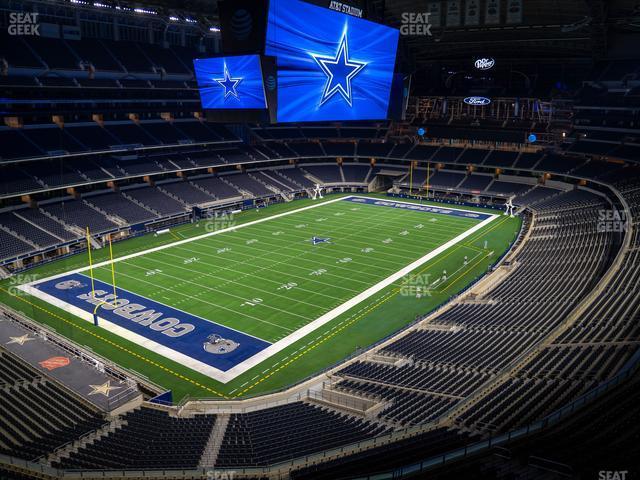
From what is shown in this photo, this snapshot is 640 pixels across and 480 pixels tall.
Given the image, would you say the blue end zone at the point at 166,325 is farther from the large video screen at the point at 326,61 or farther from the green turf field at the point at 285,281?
the large video screen at the point at 326,61

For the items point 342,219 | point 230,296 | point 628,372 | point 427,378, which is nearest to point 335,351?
point 427,378

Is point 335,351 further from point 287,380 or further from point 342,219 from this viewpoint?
point 342,219

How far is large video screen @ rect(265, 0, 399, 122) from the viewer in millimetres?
25719

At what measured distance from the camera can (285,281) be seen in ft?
102

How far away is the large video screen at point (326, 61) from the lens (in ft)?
84.4

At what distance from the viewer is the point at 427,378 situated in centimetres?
1861

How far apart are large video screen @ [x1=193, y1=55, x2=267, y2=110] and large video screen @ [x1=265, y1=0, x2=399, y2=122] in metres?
1.21
